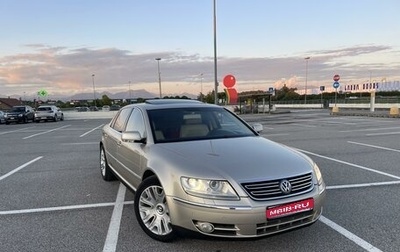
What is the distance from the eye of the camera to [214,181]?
3.46m

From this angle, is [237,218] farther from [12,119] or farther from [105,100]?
[105,100]

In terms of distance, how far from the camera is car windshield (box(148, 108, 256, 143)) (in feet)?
15.5

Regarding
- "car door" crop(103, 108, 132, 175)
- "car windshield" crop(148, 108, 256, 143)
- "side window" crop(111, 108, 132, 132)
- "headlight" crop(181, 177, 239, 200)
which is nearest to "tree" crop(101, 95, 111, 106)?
"car door" crop(103, 108, 132, 175)

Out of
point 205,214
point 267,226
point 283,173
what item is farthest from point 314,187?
point 205,214

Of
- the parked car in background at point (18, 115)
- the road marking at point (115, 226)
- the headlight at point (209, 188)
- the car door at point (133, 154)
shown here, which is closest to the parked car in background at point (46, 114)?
the parked car in background at point (18, 115)

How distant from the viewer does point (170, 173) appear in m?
3.74

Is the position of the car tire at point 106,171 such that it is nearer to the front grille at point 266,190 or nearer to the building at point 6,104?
the front grille at point 266,190

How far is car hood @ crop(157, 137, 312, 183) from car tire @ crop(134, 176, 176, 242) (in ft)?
1.23

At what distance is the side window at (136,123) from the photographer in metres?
4.89

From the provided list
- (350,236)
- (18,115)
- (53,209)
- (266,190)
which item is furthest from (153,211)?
(18,115)

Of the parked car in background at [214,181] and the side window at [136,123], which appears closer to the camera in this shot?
the parked car in background at [214,181]

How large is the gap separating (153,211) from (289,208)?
58.5 inches

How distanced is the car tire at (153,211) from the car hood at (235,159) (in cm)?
38

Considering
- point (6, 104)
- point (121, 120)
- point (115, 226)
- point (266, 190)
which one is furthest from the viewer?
point (6, 104)
